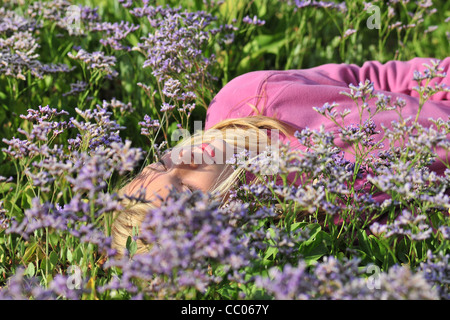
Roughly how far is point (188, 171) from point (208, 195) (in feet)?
Result: 2.46

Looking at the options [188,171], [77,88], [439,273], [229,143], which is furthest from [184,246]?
[77,88]

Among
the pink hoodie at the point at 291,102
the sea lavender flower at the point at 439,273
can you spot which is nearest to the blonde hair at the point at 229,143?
the pink hoodie at the point at 291,102

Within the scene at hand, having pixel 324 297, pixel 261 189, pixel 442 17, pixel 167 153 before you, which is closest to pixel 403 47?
pixel 442 17

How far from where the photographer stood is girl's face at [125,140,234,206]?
2.05 m

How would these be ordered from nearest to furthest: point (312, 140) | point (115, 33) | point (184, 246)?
point (184, 246) < point (312, 140) < point (115, 33)

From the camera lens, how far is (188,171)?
211 centimetres

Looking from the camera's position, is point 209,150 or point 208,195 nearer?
point 208,195

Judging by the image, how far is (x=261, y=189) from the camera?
1.60 metres

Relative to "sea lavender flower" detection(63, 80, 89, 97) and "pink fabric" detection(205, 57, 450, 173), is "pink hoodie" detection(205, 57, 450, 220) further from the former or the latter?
"sea lavender flower" detection(63, 80, 89, 97)

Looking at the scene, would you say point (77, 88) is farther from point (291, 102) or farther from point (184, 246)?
point (184, 246)

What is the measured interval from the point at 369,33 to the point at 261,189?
3066 millimetres

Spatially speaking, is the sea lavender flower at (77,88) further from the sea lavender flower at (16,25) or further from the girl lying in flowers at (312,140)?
the girl lying in flowers at (312,140)

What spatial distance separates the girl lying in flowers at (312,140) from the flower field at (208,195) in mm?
18

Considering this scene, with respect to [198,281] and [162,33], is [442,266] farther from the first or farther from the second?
[162,33]
